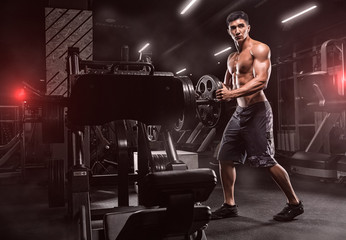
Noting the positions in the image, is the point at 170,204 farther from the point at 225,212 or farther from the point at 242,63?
the point at 242,63

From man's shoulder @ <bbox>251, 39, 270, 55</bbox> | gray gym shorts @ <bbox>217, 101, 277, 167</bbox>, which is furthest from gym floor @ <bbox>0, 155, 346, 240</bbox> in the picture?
man's shoulder @ <bbox>251, 39, 270, 55</bbox>

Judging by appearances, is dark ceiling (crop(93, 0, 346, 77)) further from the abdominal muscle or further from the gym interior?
the abdominal muscle

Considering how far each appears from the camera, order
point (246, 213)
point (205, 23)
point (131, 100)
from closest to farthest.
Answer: point (131, 100)
point (246, 213)
point (205, 23)

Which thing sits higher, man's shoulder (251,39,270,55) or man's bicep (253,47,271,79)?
man's shoulder (251,39,270,55)

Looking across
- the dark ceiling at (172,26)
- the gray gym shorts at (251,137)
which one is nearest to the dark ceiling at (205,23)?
the dark ceiling at (172,26)

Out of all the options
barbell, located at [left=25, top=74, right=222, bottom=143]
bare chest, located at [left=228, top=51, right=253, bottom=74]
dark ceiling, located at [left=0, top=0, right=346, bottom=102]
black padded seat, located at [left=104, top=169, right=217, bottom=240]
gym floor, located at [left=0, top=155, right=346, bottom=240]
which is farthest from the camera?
dark ceiling, located at [left=0, top=0, right=346, bottom=102]

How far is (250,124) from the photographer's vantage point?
2.40 meters

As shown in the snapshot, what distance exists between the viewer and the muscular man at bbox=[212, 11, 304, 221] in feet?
7.68

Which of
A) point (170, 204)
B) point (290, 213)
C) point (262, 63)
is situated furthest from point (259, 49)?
point (170, 204)

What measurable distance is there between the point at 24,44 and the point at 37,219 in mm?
7825

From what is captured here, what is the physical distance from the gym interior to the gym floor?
16 millimetres

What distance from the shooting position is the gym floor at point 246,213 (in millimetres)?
2123

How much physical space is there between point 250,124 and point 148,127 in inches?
42.6

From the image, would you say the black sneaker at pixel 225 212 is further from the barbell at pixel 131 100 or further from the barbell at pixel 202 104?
the barbell at pixel 131 100
